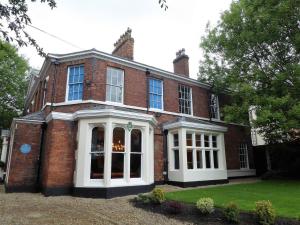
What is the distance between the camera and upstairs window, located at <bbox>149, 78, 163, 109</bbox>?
589 inches

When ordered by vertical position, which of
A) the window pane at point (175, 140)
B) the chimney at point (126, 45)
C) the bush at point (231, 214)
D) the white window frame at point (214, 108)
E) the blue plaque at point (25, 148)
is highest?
→ the chimney at point (126, 45)

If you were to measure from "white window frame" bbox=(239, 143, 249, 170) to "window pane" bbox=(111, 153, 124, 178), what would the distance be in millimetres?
11725

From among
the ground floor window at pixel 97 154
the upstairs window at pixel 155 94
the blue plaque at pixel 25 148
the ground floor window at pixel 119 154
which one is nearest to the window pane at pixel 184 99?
the upstairs window at pixel 155 94

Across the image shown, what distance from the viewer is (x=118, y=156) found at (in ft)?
36.0

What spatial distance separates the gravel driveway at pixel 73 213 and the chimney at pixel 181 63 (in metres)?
12.2

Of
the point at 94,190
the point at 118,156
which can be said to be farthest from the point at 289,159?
the point at 94,190

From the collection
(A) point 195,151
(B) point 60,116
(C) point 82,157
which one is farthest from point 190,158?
(B) point 60,116

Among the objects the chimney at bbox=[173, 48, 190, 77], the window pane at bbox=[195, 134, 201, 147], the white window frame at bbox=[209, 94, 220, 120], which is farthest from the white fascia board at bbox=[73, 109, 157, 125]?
the white window frame at bbox=[209, 94, 220, 120]

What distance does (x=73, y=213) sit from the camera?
23.2ft

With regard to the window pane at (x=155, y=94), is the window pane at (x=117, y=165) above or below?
below

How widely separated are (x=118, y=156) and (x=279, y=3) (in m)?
12.4

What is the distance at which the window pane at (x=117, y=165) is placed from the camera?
10633 mm

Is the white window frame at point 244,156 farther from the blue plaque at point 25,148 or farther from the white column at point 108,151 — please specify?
the blue plaque at point 25,148

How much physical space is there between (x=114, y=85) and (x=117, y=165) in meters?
4.88
